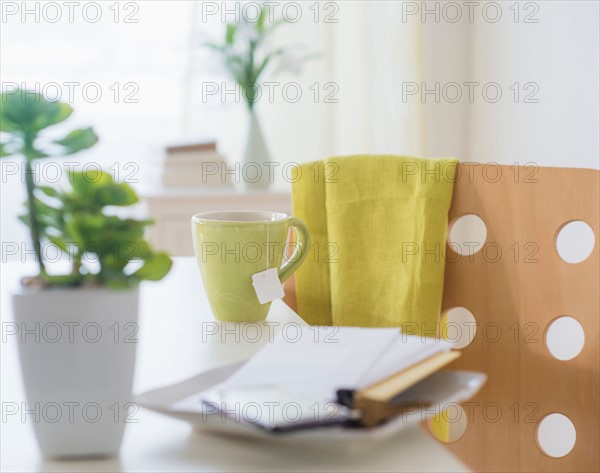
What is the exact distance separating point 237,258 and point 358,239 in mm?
333

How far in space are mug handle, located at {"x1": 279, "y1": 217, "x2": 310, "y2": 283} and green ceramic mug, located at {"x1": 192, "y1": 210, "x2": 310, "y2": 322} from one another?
0.04 feet

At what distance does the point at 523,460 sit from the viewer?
110 cm

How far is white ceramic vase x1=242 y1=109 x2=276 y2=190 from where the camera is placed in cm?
237

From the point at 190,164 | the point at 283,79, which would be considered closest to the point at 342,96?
the point at 283,79

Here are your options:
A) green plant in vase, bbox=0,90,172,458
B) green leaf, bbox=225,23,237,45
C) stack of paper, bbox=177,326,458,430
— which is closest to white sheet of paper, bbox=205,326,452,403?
stack of paper, bbox=177,326,458,430

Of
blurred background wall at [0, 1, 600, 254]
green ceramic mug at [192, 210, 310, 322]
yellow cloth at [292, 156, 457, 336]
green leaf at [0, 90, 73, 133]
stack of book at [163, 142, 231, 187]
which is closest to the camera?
green leaf at [0, 90, 73, 133]

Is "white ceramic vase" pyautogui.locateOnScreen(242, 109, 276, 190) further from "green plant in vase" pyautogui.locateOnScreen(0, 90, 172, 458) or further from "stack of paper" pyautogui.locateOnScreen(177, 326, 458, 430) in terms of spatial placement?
"green plant in vase" pyautogui.locateOnScreen(0, 90, 172, 458)

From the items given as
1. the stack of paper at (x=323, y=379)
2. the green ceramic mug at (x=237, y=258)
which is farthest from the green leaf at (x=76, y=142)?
the green ceramic mug at (x=237, y=258)

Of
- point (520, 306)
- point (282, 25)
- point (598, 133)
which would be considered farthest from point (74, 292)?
point (282, 25)

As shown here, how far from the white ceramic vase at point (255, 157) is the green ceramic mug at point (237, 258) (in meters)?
1.36

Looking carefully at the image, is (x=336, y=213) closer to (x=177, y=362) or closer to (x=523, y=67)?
(x=177, y=362)

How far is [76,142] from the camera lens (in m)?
0.54

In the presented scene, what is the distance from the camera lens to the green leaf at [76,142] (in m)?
0.54

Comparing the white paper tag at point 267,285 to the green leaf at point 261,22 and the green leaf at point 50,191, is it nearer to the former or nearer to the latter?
the green leaf at point 50,191
